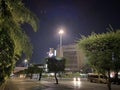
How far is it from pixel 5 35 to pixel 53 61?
4130 cm

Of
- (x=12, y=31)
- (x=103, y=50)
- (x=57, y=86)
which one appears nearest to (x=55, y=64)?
(x=57, y=86)

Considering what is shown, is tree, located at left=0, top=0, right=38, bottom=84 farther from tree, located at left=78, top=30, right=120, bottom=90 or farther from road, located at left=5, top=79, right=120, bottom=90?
road, located at left=5, top=79, right=120, bottom=90

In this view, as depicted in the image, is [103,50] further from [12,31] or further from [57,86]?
[57,86]

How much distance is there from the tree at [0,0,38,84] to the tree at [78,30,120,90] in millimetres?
11340

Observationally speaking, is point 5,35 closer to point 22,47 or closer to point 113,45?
point 22,47

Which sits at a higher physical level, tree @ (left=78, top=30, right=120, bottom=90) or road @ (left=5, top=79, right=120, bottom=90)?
tree @ (left=78, top=30, right=120, bottom=90)

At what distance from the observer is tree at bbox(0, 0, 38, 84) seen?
9.90 metres

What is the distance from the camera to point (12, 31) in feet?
34.3

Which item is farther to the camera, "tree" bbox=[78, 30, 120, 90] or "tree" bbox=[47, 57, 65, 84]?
"tree" bbox=[47, 57, 65, 84]

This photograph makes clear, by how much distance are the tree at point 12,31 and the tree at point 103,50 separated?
11.3 m

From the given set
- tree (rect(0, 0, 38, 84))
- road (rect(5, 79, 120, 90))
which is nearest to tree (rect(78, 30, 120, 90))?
tree (rect(0, 0, 38, 84))

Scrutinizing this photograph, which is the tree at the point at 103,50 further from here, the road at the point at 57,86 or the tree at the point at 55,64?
the tree at the point at 55,64

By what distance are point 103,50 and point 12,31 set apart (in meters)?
12.7

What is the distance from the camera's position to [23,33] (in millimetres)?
10797
